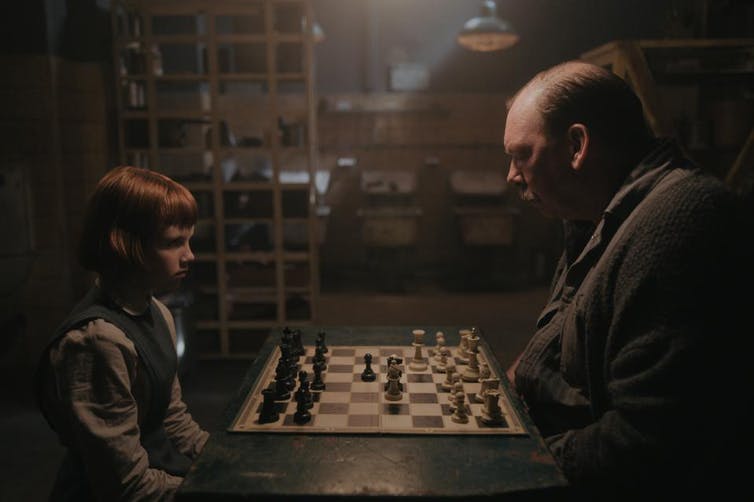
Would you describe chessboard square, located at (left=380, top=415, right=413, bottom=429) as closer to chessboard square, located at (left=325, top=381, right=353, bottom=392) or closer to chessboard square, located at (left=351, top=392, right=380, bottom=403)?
chessboard square, located at (left=351, top=392, right=380, bottom=403)

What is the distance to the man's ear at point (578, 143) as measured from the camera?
5.32 ft

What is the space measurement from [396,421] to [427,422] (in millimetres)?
82

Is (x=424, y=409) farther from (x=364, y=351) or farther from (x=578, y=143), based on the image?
(x=578, y=143)

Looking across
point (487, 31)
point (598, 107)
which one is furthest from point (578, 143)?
point (487, 31)

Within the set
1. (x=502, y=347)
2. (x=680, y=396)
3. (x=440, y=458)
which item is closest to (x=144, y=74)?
(x=502, y=347)

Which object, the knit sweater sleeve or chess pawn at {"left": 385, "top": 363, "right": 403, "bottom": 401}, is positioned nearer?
the knit sweater sleeve

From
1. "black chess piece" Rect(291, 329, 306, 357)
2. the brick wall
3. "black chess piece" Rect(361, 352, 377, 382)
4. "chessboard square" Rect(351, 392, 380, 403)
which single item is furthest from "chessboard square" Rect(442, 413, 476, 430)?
the brick wall

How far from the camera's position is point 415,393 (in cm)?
187

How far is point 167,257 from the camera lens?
5.88 feet

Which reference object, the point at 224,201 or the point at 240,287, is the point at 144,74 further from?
the point at 240,287

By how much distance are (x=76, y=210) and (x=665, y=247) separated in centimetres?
451

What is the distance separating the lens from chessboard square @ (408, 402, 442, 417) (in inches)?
67.7

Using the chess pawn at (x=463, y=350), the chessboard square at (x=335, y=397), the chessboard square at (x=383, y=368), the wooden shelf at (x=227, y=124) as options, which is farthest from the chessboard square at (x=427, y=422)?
the wooden shelf at (x=227, y=124)

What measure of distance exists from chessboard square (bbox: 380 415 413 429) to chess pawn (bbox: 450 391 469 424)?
0.39 feet
